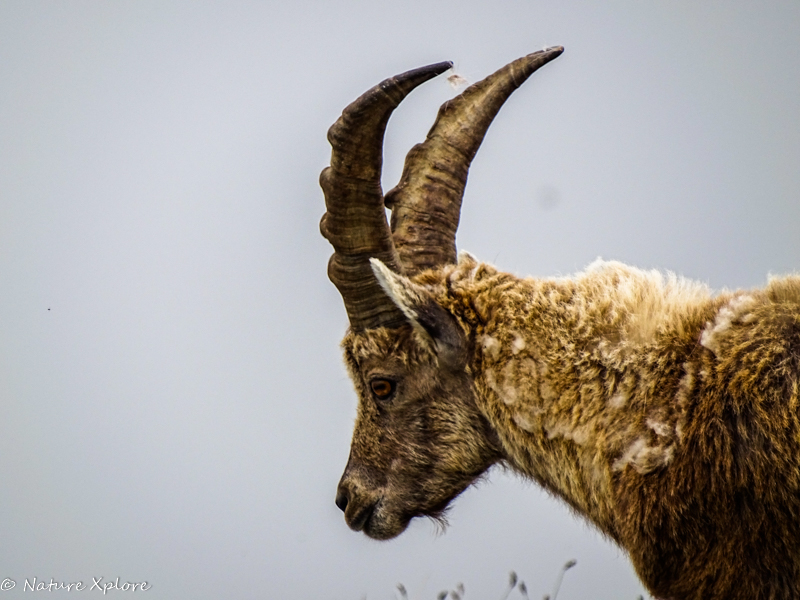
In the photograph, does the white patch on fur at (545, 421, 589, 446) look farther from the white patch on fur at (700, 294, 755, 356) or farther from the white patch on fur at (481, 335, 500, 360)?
the white patch on fur at (700, 294, 755, 356)

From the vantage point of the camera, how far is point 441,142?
6.75 meters

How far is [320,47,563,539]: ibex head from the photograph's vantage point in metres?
5.30

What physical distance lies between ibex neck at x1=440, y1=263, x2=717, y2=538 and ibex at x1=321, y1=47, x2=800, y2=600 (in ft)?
0.04

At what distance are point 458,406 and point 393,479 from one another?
0.72m

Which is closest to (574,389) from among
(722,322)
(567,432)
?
(567,432)

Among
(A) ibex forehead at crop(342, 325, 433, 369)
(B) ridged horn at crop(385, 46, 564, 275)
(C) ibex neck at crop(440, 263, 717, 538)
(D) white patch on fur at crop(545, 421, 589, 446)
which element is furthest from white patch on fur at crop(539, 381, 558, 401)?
(B) ridged horn at crop(385, 46, 564, 275)

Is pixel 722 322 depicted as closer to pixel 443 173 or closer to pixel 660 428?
pixel 660 428

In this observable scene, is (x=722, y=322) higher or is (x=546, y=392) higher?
(x=722, y=322)

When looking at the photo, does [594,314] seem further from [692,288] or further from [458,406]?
[458,406]

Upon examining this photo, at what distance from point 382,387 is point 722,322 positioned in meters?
2.14

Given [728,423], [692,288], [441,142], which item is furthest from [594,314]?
[441,142]

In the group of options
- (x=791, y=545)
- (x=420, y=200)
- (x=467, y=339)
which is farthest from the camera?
(x=420, y=200)

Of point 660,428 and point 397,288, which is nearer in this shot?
point 660,428

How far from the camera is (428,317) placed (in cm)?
535
